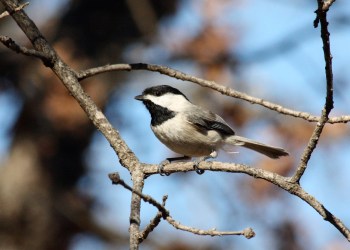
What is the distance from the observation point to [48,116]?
17.5ft

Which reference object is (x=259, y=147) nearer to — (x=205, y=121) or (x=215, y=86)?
(x=205, y=121)

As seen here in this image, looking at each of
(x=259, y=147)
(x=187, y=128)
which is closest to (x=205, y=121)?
(x=187, y=128)

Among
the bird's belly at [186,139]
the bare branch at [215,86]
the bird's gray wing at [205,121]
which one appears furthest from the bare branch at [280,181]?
the bird's gray wing at [205,121]

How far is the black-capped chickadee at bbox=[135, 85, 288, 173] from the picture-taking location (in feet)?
12.0

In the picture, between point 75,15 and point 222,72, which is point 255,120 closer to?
point 222,72

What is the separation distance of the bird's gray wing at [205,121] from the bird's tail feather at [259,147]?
55 millimetres

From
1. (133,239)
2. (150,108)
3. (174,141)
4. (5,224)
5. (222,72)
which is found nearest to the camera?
(133,239)

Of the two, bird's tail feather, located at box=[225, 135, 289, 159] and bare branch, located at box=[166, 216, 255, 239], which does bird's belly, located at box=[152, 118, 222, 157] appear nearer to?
bird's tail feather, located at box=[225, 135, 289, 159]

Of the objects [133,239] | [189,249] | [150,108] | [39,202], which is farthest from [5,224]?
[133,239]

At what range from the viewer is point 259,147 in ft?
12.5

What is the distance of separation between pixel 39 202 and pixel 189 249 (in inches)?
55.7

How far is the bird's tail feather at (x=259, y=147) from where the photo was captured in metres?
3.72

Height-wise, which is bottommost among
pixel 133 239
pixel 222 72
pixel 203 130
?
pixel 133 239

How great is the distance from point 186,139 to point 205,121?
265 millimetres
